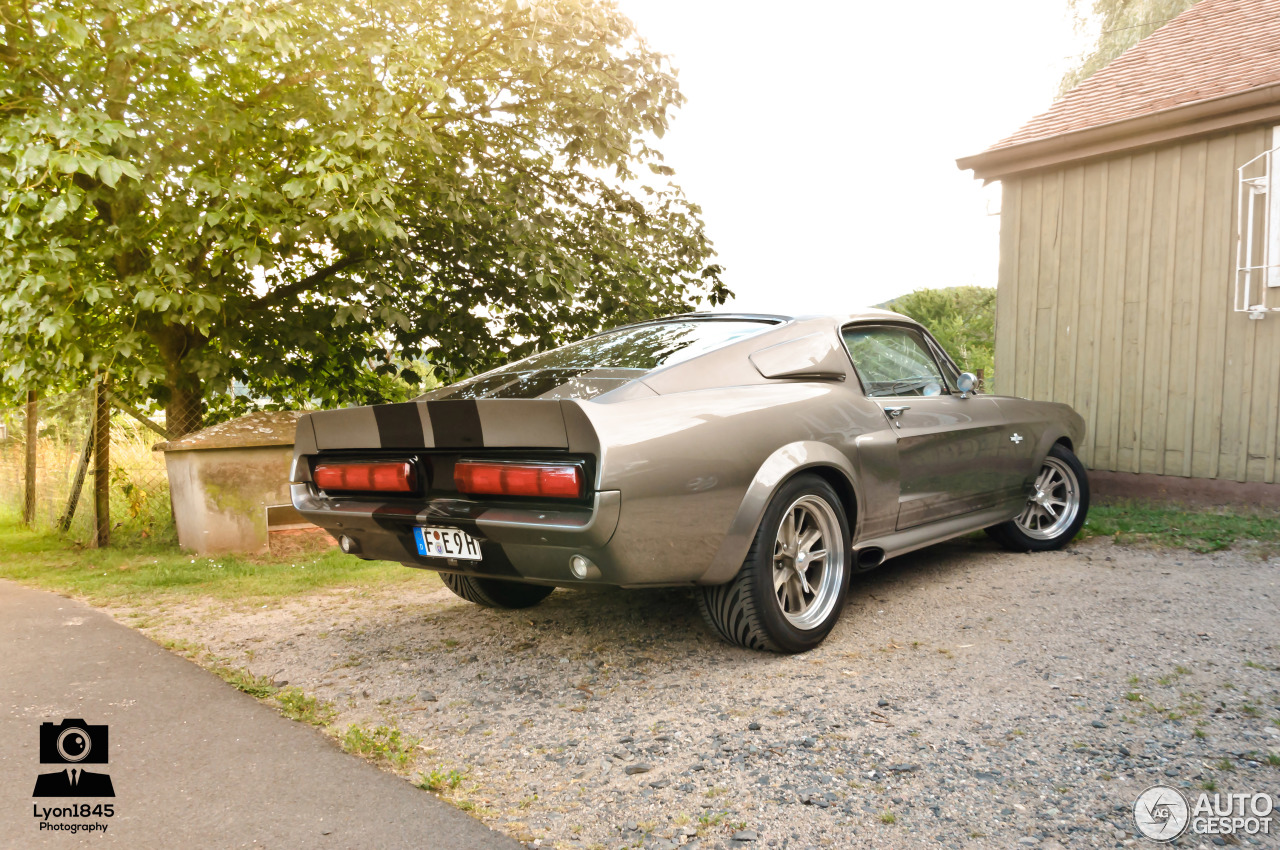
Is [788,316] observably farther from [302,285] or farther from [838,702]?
[302,285]

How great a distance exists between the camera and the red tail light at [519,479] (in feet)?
9.52

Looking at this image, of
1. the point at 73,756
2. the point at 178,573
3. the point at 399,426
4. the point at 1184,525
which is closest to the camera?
the point at 73,756

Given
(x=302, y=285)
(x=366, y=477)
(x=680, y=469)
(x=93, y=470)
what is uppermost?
(x=302, y=285)

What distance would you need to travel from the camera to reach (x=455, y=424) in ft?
10.4

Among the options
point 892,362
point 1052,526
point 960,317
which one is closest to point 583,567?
point 892,362

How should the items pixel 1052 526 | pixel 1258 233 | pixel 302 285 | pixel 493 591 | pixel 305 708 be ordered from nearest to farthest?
pixel 305 708, pixel 493 591, pixel 1052 526, pixel 1258 233, pixel 302 285

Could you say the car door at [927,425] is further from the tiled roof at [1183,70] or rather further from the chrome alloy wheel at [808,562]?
the tiled roof at [1183,70]

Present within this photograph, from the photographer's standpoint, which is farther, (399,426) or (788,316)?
(788,316)

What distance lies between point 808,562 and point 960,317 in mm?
16153

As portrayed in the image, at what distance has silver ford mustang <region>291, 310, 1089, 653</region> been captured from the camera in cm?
295

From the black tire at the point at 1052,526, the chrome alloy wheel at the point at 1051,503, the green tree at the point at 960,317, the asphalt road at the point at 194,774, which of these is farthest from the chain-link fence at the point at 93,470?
the green tree at the point at 960,317

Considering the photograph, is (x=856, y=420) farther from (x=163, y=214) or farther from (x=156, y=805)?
(x=163, y=214)

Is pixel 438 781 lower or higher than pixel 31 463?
lower

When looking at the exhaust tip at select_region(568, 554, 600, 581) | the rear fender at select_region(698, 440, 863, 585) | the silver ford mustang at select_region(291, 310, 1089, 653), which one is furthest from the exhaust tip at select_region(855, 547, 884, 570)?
the exhaust tip at select_region(568, 554, 600, 581)
